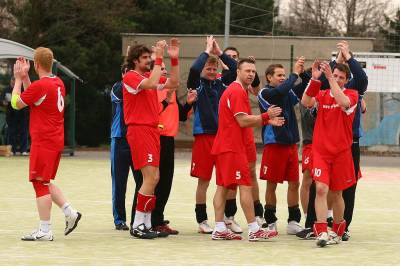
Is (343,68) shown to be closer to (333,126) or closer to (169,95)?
(333,126)

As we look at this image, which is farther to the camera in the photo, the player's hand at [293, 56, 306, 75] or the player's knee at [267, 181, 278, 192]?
the player's knee at [267, 181, 278, 192]

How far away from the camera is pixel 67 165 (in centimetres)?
2261

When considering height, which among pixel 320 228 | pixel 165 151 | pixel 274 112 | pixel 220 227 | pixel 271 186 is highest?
pixel 274 112

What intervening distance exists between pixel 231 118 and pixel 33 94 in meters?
2.08

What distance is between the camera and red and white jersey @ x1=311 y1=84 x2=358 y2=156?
1030 centimetres

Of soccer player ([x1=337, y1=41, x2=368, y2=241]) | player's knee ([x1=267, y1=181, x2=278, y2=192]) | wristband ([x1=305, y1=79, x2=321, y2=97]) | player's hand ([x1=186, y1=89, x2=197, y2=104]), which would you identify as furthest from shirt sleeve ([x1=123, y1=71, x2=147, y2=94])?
soccer player ([x1=337, y1=41, x2=368, y2=241])

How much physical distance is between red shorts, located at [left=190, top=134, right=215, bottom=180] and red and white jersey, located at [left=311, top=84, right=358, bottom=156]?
56.8 inches

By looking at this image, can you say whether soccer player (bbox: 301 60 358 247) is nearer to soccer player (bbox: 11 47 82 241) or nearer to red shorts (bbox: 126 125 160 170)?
red shorts (bbox: 126 125 160 170)

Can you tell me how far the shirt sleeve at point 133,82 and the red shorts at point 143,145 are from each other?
0.38m

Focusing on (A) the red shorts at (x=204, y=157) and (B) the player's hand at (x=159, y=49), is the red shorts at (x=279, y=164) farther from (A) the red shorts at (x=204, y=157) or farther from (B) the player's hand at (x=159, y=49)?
(B) the player's hand at (x=159, y=49)

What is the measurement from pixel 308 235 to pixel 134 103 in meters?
2.39

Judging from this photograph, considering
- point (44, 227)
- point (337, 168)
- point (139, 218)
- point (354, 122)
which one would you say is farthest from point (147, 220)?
point (354, 122)

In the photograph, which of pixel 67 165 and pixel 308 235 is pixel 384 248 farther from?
pixel 67 165

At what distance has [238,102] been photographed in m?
10.5
